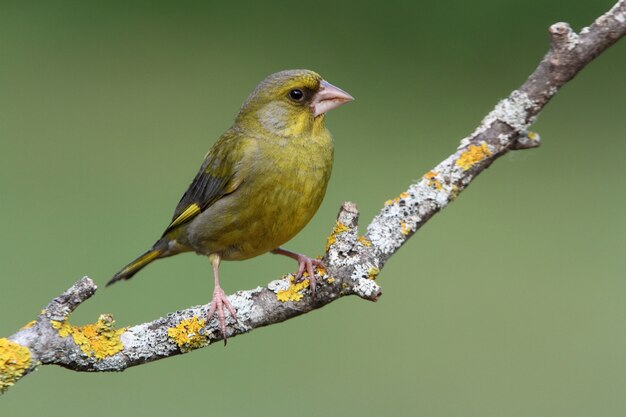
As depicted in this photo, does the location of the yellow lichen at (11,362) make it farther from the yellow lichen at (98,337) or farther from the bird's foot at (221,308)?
the bird's foot at (221,308)

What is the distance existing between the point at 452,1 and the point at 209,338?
5057 millimetres

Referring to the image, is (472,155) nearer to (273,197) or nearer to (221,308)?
(273,197)

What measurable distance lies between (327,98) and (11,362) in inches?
48.6

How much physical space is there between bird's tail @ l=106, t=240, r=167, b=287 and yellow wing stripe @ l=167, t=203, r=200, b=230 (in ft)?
0.38

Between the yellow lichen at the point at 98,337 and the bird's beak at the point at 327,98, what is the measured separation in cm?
96

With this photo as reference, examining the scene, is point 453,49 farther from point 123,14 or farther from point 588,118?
point 123,14

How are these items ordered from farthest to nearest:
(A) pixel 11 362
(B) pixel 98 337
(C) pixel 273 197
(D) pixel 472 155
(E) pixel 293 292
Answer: (C) pixel 273 197 → (D) pixel 472 155 → (E) pixel 293 292 → (B) pixel 98 337 → (A) pixel 11 362

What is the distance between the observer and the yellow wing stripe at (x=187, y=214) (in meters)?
3.46

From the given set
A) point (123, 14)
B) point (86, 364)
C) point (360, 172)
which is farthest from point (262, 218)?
point (123, 14)

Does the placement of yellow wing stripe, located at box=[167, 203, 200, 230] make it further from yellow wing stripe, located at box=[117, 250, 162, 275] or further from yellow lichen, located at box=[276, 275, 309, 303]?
yellow lichen, located at box=[276, 275, 309, 303]

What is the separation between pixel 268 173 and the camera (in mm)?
3266

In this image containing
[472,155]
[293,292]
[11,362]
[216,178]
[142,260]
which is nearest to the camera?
[11,362]

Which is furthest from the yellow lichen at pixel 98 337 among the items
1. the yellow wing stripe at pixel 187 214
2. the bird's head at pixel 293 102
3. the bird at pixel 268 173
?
the bird's head at pixel 293 102

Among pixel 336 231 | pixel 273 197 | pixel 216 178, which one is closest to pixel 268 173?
pixel 273 197
